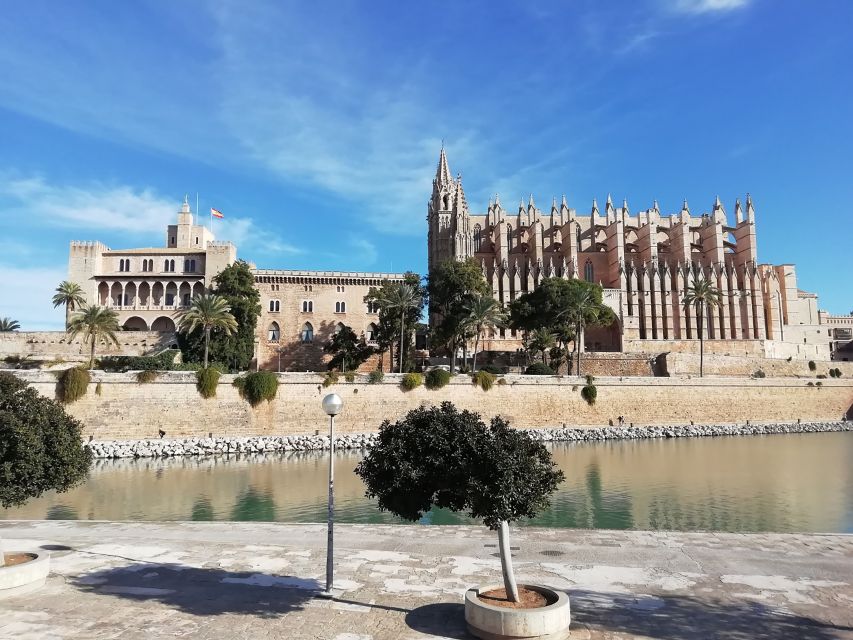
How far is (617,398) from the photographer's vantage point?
40.2 metres

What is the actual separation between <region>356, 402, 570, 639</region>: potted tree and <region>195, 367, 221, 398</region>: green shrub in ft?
85.2

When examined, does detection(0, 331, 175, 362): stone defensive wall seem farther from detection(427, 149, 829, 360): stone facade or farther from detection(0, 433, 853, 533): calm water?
detection(427, 149, 829, 360): stone facade

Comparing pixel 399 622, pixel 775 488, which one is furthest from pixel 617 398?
pixel 399 622

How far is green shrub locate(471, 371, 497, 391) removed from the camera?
123 ft

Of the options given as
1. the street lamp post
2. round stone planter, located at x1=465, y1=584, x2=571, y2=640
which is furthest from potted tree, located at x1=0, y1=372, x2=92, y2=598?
round stone planter, located at x1=465, y1=584, x2=571, y2=640

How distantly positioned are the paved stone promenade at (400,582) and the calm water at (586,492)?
4.67m

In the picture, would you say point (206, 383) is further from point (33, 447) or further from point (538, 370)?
point (33, 447)

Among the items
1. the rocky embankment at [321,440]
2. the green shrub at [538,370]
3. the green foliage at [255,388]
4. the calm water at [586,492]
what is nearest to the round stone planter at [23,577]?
the calm water at [586,492]

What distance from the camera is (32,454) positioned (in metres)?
9.33

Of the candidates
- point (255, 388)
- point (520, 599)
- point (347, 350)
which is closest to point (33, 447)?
point (520, 599)

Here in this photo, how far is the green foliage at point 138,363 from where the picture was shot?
3550 cm

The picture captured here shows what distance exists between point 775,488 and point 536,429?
1747 cm

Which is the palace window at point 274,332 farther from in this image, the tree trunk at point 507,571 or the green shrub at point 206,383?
the tree trunk at point 507,571

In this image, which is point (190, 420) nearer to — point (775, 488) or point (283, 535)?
point (283, 535)
